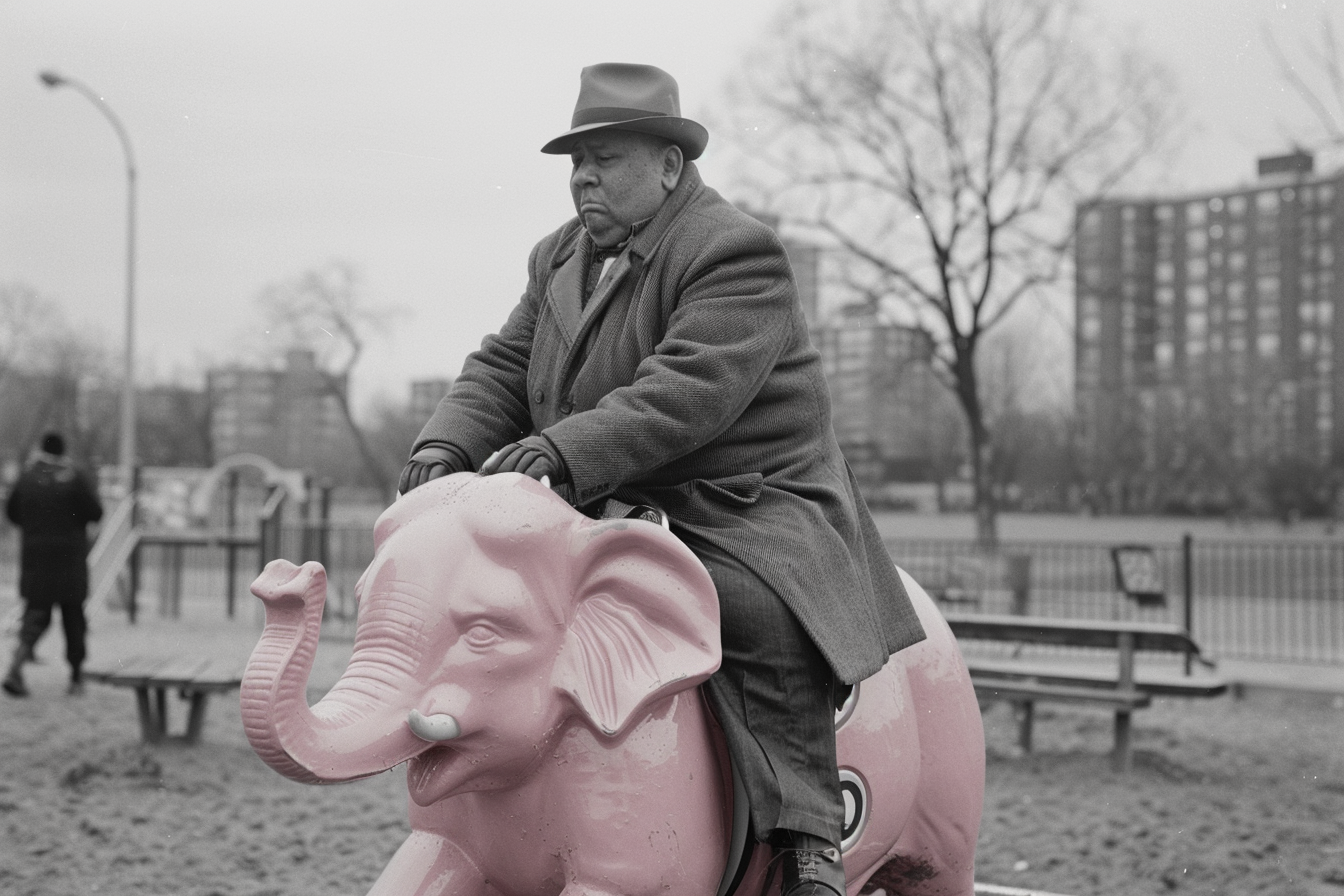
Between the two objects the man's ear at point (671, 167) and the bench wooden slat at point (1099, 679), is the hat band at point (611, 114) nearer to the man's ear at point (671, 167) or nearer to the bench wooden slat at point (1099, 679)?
the man's ear at point (671, 167)

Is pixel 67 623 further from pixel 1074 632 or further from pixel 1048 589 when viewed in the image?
pixel 1048 589

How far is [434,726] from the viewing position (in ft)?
5.98

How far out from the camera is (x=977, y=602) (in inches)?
470

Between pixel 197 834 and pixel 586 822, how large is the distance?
4089 millimetres

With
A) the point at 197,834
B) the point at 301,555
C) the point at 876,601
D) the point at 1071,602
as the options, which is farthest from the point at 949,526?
the point at 876,601

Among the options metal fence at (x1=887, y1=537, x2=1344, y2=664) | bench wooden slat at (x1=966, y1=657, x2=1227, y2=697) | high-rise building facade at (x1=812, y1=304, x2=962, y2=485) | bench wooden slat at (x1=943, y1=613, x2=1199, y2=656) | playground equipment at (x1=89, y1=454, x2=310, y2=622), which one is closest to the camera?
bench wooden slat at (x1=966, y1=657, x2=1227, y2=697)

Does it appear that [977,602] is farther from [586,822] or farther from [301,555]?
[586,822]

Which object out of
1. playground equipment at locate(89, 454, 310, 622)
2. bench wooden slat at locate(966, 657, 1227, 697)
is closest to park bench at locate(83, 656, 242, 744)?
bench wooden slat at locate(966, 657, 1227, 697)

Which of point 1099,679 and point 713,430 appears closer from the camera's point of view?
point 713,430

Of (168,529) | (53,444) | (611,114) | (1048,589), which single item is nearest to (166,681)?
(53,444)

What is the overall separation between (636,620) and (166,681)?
536 centimetres

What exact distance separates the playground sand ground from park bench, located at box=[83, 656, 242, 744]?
153 millimetres

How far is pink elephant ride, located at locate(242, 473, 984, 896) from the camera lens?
1808 mm

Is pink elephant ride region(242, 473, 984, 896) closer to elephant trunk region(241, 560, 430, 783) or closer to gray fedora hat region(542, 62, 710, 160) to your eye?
elephant trunk region(241, 560, 430, 783)
